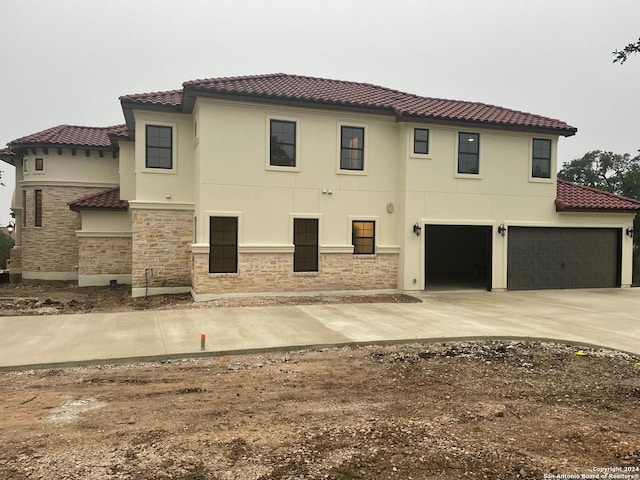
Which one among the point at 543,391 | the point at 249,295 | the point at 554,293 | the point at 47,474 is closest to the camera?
the point at 47,474

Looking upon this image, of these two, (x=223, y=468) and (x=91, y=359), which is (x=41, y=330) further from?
(x=223, y=468)

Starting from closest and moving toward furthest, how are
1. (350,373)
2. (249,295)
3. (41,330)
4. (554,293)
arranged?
(350,373), (41,330), (249,295), (554,293)

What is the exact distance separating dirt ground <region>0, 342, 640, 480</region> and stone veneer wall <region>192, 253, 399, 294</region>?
666 cm

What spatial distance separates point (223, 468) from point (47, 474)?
1540 mm

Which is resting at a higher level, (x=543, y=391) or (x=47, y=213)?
(x=47, y=213)

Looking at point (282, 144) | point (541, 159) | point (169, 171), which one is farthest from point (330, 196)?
point (541, 159)

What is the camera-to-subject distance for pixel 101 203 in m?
18.8

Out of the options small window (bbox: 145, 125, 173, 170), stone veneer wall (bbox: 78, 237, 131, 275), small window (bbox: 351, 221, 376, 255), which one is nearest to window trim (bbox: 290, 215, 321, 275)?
small window (bbox: 351, 221, 376, 255)

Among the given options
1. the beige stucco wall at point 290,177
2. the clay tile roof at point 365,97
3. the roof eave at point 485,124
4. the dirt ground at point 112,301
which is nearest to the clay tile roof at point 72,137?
the dirt ground at point 112,301

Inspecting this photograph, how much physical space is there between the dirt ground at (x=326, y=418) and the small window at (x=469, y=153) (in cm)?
997

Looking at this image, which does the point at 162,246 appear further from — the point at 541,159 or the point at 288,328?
the point at 541,159

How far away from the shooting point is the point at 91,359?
7262 mm

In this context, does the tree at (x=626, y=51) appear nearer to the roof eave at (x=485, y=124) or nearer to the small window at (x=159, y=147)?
the roof eave at (x=485, y=124)

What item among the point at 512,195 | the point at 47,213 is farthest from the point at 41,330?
the point at 512,195
